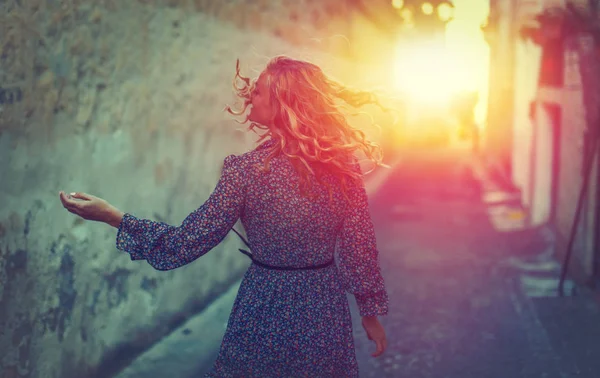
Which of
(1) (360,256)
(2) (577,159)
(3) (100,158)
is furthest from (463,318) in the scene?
(1) (360,256)

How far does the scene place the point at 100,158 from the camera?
4.00 m

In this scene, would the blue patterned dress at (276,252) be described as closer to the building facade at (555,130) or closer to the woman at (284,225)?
the woman at (284,225)

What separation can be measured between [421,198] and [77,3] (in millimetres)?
10606

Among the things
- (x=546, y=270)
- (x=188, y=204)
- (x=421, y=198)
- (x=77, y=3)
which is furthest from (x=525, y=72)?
(x=77, y=3)

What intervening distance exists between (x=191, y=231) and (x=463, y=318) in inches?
159

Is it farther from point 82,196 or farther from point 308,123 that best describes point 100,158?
point 308,123

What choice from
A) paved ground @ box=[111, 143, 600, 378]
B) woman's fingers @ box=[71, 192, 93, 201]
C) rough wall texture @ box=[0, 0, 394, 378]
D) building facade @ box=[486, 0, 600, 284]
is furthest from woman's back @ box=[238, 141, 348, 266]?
building facade @ box=[486, 0, 600, 284]

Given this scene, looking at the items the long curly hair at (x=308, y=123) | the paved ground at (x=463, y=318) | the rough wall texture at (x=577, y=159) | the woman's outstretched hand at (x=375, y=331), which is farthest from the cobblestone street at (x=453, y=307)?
the long curly hair at (x=308, y=123)

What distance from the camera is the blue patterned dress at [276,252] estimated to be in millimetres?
2377

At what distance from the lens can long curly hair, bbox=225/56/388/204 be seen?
2.40 meters

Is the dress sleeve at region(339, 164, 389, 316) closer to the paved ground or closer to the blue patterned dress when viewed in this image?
the blue patterned dress

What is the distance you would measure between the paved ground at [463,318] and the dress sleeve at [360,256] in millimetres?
2136

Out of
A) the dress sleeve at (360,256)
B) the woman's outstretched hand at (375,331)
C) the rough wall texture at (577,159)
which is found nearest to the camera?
the dress sleeve at (360,256)

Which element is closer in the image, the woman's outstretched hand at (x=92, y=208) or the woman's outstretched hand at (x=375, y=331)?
the woman's outstretched hand at (x=92, y=208)
